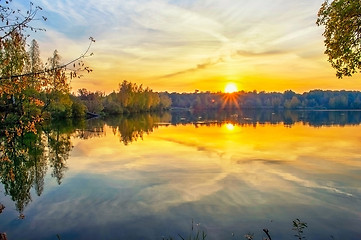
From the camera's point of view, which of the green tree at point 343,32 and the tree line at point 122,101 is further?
the tree line at point 122,101

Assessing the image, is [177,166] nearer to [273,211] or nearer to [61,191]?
[61,191]

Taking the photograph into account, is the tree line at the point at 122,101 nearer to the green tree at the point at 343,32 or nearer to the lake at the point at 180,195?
the lake at the point at 180,195

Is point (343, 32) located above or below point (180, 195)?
above

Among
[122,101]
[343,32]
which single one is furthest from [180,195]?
[122,101]

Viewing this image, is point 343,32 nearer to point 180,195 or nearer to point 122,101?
point 180,195

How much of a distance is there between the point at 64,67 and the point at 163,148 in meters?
20.5

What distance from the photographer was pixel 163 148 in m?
25.5

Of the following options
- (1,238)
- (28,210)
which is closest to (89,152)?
(28,210)

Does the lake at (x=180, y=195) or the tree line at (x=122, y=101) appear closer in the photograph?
the lake at (x=180, y=195)

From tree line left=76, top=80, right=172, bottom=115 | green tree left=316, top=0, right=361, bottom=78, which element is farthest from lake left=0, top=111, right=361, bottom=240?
tree line left=76, top=80, right=172, bottom=115

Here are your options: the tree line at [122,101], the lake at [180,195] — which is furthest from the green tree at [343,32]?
the tree line at [122,101]

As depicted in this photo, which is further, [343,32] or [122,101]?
[122,101]

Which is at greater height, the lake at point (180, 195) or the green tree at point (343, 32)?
the green tree at point (343, 32)

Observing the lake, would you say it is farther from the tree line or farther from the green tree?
the tree line
